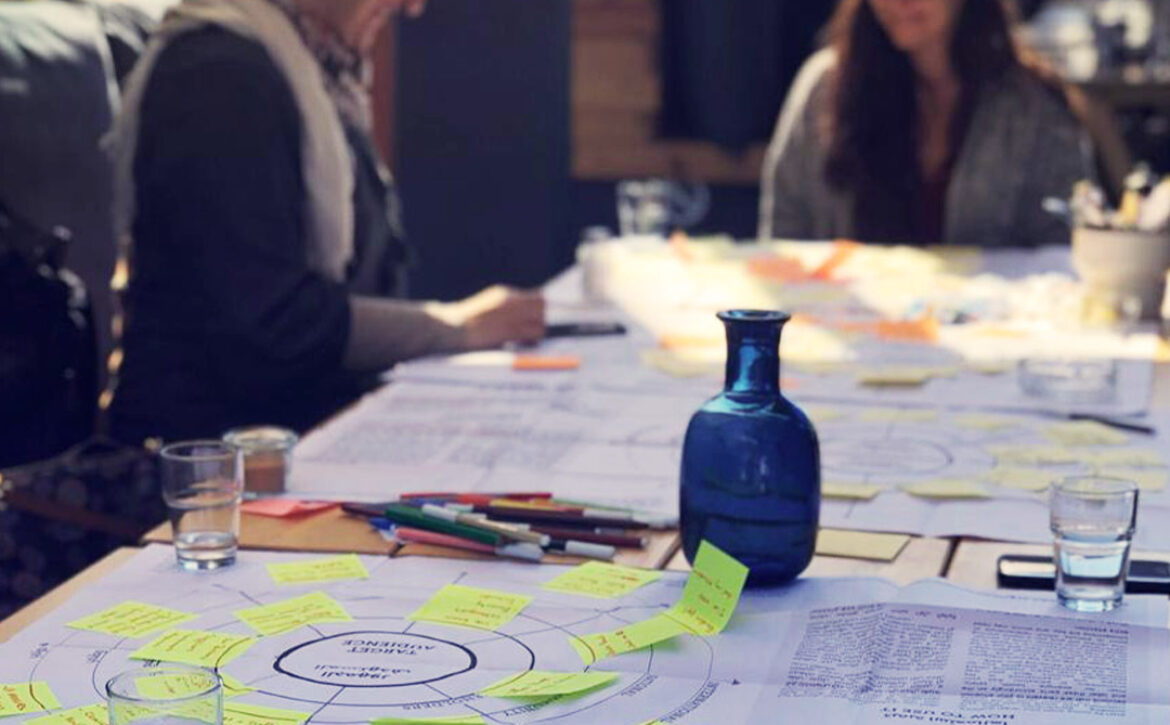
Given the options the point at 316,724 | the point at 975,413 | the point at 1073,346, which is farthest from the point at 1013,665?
the point at 1073,346

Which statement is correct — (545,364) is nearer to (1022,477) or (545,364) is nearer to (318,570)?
(1022,477)

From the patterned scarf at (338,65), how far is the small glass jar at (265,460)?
0.98 metres

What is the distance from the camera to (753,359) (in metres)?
1.17

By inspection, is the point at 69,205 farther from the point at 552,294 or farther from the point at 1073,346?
the point at 1073,346

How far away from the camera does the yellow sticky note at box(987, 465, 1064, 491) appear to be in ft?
4.71

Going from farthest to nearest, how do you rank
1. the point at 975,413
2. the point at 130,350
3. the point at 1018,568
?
1. the point at 130,350
2. the point at 975,413
3. the point at 1018,568

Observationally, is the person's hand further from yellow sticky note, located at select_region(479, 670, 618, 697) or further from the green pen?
yellow sticky note, located at select_region(479, 670, 618, 697)

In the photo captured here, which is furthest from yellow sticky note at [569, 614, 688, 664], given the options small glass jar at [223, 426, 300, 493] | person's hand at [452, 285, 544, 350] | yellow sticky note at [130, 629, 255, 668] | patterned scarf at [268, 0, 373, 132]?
patterned scarf at [268, 0, 373, 132]

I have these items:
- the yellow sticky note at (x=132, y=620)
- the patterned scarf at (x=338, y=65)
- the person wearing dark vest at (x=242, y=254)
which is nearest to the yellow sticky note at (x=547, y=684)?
the yellow sticky note at (x=132, y=620)

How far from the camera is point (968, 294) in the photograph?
94.9 inches

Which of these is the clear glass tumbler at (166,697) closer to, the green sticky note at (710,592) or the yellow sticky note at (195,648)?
the yellow sticky note at (195,648)

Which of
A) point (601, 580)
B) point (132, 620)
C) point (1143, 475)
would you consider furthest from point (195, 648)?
point (1143, 475)

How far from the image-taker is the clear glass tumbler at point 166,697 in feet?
2.68

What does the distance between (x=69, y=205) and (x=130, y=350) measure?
63cm
